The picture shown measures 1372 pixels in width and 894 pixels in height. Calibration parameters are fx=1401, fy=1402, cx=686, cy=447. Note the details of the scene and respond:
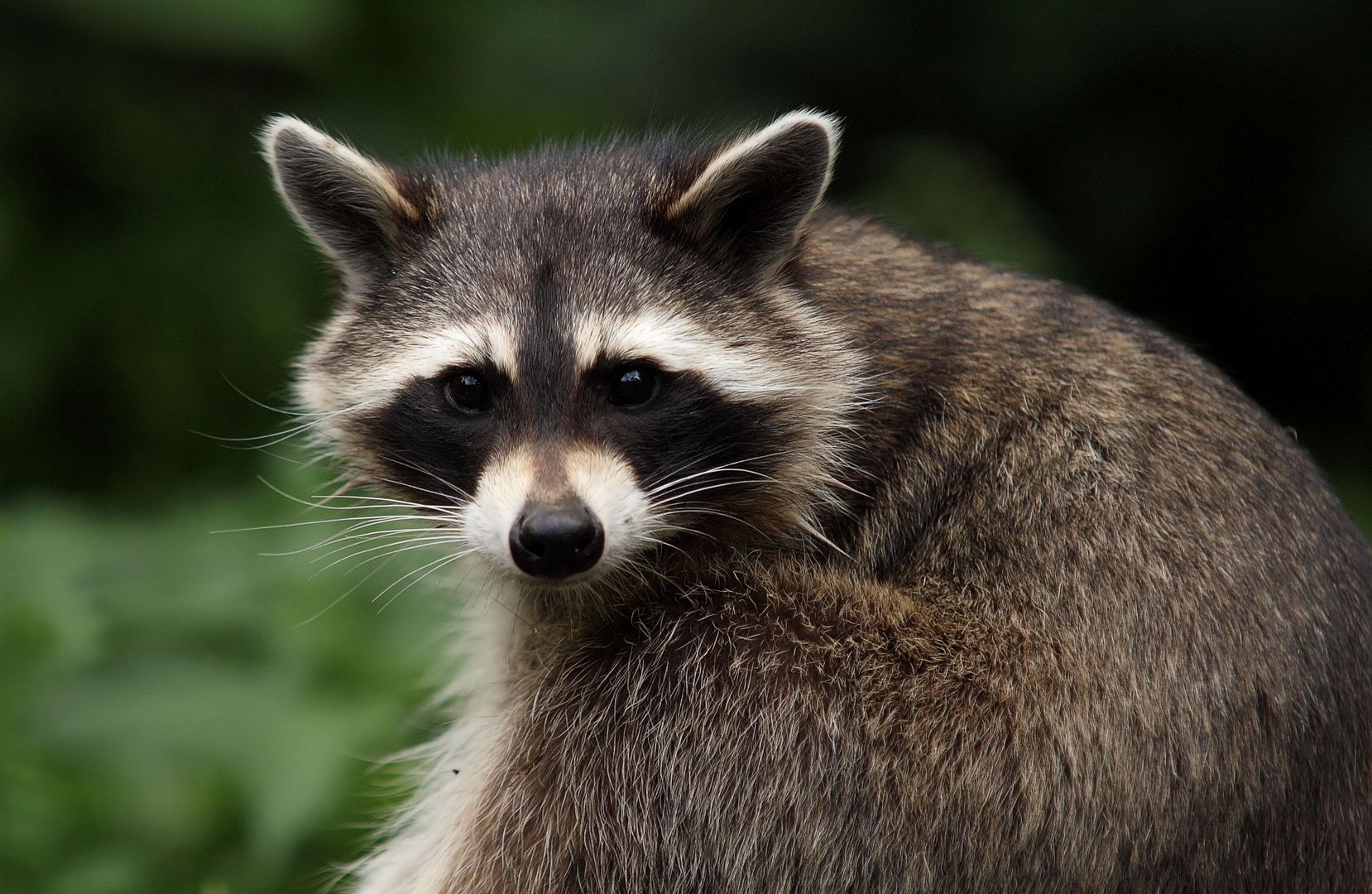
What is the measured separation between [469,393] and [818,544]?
109 centimetres

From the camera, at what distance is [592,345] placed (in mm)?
3750

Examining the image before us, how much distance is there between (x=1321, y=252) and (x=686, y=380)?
229 inches

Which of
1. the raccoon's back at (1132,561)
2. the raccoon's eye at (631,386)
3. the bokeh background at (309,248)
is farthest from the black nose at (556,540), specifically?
the bokeh background at (309,248)

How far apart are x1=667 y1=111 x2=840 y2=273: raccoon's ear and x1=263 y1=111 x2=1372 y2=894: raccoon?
0.01 meters

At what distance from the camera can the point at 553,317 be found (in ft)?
12.4

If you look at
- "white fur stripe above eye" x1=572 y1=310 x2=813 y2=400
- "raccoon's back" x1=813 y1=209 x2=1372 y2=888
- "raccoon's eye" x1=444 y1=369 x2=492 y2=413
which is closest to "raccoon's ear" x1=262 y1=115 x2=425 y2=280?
"raccoon's eye" x1=444 y1=369 x2=492 y2=413

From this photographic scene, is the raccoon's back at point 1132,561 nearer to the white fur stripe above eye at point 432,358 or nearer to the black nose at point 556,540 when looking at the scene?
the black nose at point 556,540

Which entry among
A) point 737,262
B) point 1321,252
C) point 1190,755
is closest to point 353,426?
point 737,262

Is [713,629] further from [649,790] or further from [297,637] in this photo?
[297,637]

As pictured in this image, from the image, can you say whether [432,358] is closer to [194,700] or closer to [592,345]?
[592,345]

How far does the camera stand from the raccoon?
3494 millimetres

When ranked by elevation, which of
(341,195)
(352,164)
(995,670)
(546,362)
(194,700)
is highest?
(352,164)

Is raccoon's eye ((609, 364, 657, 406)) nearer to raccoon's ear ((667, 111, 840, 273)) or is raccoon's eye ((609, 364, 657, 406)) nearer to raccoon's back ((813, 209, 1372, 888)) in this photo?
raccoon's ear ((667, 111, 840, 273))

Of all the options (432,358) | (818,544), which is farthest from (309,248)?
(818,544)
